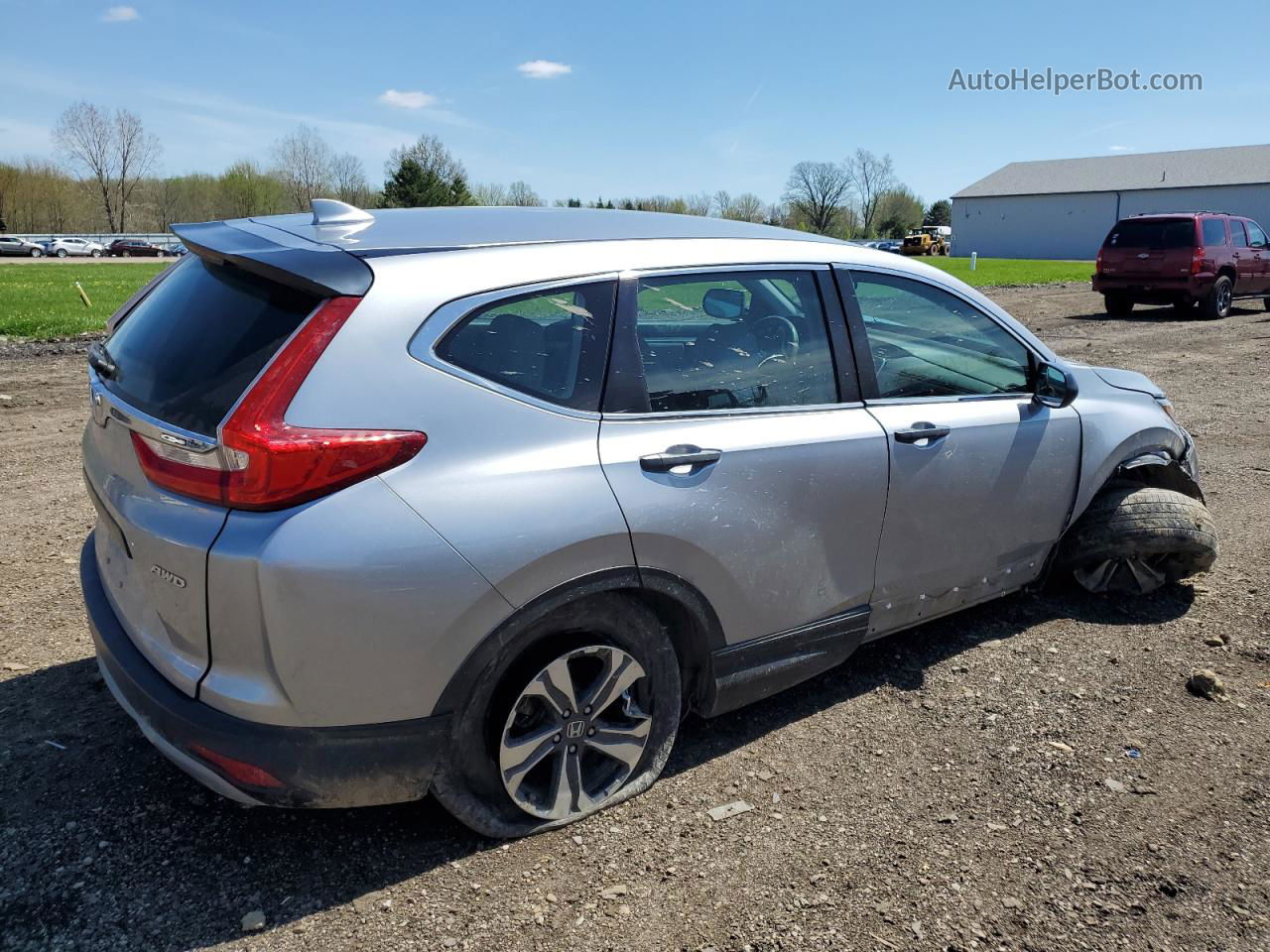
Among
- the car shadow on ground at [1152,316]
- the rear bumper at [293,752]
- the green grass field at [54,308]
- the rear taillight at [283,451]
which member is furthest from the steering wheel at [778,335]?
the car shadow on ground at [1152,316]

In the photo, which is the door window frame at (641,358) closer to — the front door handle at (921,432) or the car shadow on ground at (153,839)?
the front door handle at (921,432)

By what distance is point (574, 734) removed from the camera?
282 cm

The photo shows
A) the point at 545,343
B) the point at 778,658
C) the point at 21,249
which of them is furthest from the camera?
the point at 21,249

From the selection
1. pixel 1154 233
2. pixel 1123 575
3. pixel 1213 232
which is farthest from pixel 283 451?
pixel 1213 232

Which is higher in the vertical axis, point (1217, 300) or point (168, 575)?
point (1217, 300)

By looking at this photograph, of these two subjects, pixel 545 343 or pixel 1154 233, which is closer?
pixel 545 343

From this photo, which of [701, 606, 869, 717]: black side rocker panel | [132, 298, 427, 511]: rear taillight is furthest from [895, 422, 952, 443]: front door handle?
[132, 298, 427, 511]: rear taillight

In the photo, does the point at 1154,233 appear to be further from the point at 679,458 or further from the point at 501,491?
the point at 501,491

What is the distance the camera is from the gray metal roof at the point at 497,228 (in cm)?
279

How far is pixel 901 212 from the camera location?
368 ft

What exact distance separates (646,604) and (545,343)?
33.4 inches

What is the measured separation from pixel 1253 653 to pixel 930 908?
2497 mm

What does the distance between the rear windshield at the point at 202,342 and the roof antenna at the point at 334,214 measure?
36cm

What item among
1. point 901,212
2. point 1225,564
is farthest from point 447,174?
point 901,212
